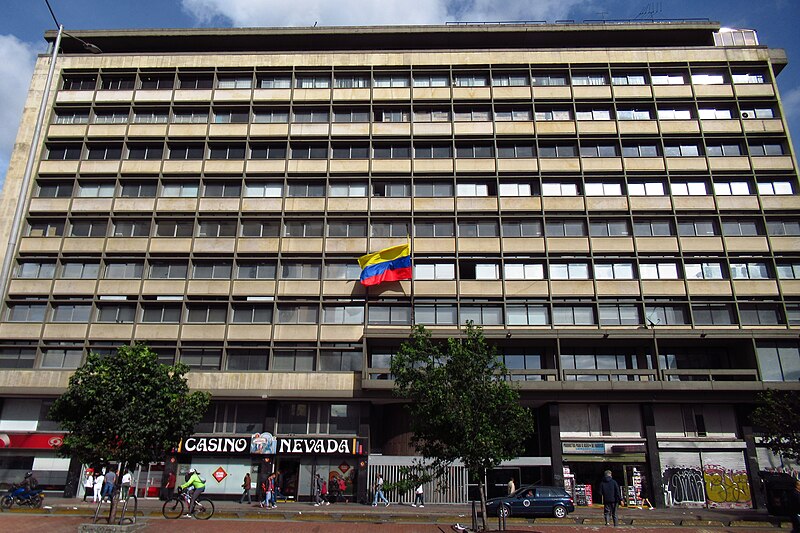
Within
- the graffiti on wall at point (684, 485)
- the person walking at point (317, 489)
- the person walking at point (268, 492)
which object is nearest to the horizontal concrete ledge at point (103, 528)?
the person walking at point (268, 492)

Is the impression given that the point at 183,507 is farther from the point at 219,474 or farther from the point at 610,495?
the point at 610,495

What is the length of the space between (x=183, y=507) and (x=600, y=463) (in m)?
24.5

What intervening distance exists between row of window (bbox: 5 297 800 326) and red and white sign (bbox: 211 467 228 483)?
31.6ft

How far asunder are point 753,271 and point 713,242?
10.7 ft

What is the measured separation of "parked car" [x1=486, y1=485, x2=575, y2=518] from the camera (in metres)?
27.6

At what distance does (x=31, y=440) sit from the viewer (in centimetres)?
3622

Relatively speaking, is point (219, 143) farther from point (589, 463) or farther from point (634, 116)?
point (589, 463)

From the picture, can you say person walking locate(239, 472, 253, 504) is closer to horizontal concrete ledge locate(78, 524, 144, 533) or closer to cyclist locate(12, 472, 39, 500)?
cyclist locate(12, 472, 39, 500)

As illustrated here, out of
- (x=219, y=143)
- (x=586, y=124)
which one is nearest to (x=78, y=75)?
(x=219, y=143)

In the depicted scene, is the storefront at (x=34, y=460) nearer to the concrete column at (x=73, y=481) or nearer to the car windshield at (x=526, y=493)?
the concrete column at (x=73, y=481)

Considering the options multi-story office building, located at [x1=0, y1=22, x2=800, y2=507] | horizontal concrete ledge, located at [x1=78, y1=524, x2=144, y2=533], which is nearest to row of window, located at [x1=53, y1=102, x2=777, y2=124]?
multi-story office building, located at [x1=0, y1=22, x2=800, y2=507]

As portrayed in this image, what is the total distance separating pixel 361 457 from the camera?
3494cm

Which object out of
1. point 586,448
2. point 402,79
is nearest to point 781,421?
point 586,448

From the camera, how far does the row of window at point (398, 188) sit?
4122 cm
